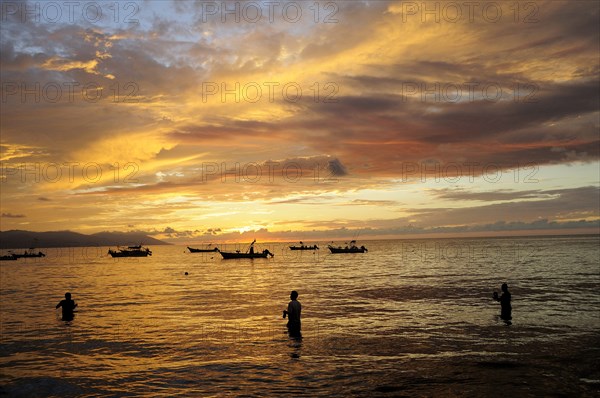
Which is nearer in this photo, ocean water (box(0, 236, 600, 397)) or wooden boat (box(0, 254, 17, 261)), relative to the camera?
ocean water (box(0, 236, 600, 397))

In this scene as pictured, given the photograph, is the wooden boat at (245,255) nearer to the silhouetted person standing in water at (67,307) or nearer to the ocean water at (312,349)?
the ocean water at (312,349)

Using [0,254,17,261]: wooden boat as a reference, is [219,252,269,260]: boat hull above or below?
above

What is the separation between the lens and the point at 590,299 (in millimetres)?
38906

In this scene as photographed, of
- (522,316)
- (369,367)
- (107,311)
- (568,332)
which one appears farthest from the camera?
(107,311)

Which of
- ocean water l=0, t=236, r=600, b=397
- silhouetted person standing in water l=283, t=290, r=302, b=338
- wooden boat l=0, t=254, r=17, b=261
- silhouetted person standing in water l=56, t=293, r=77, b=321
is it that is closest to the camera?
ocean water l=0, t=236, r=600, b=397

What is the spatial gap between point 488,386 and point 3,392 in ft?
54.4

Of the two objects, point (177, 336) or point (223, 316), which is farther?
point (223, 316)

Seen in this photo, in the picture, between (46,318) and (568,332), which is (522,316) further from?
(46,318)

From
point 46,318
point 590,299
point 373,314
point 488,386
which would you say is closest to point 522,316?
point 373,314

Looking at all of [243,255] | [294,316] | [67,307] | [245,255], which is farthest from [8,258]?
[294,316]

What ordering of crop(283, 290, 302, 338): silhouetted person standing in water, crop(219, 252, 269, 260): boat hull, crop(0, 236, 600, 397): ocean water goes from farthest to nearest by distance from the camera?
crop(219, 252, 269, 260): boat hull, crop(283, 290, 302, 338): silhouetted person standing in water, crop(0, 236, 600, 397): ocean water

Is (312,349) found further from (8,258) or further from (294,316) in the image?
(8,258)

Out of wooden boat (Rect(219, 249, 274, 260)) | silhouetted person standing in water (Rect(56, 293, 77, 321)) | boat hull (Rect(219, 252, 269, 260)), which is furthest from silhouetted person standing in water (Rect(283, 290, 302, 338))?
boat hull (Rect(219, 252, 269, 260))

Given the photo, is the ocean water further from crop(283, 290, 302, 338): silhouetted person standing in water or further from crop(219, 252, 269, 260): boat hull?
crop(219, 252, 269, 260): boat hull
